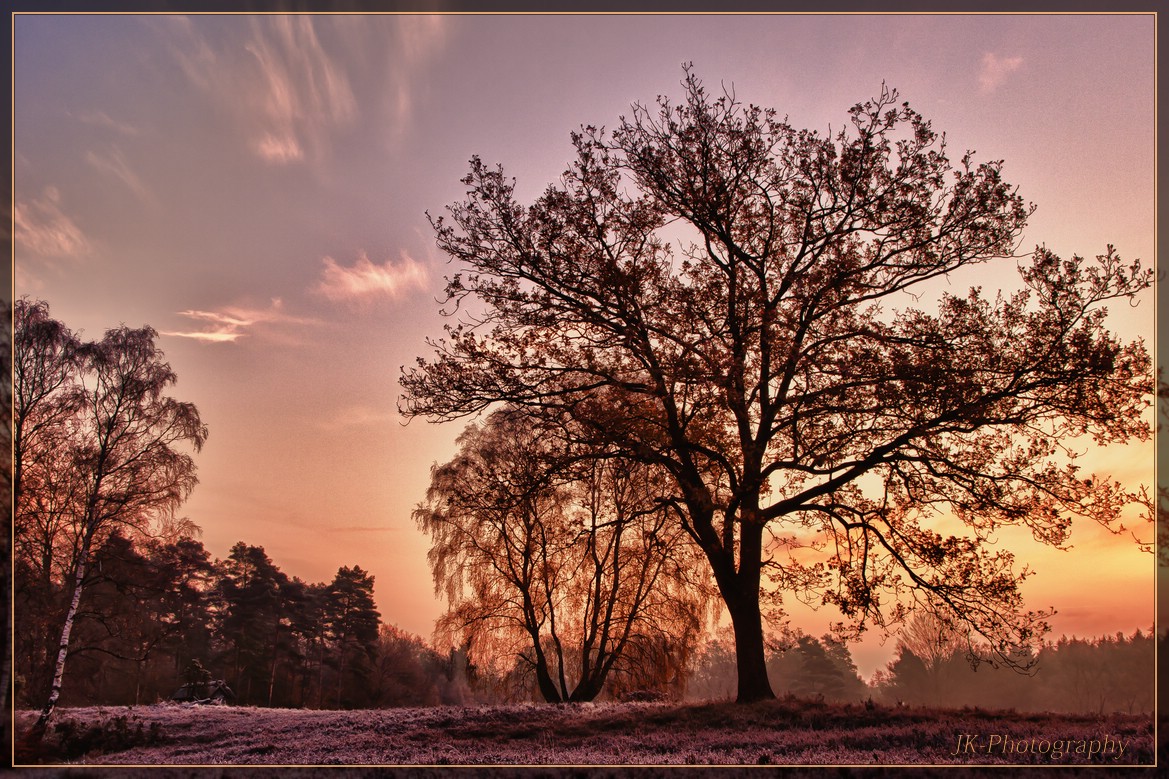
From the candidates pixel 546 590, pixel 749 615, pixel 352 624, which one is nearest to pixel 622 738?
pixel 749 615

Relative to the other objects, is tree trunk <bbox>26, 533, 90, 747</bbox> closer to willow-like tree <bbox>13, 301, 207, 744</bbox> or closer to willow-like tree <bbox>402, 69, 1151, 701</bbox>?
willow-like tree <bbox>13, 301, 207, 744</bbox>

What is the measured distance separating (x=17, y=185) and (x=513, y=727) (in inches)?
511

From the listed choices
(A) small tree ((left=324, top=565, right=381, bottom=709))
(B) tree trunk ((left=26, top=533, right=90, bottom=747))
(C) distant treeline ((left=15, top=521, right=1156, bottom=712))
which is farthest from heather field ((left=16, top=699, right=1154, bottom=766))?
(A) small tree ((left=324, top=565, right=381, bottom=709))

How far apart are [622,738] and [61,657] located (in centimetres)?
1303

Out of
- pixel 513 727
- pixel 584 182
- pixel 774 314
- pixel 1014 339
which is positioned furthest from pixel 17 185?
pixel 1014 339

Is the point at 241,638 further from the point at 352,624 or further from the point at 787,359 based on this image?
the point at 787,359

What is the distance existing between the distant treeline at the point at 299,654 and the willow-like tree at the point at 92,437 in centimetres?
80

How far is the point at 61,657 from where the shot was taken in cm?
1602

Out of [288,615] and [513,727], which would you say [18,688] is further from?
[288,615]

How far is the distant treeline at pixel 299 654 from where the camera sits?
1798cm

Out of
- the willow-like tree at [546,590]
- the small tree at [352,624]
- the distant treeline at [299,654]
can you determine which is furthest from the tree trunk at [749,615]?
the small tree at [352,624]

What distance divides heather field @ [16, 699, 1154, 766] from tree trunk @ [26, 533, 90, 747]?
28 cm

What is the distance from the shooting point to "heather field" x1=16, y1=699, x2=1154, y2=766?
9695mm

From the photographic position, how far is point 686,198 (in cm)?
1470
